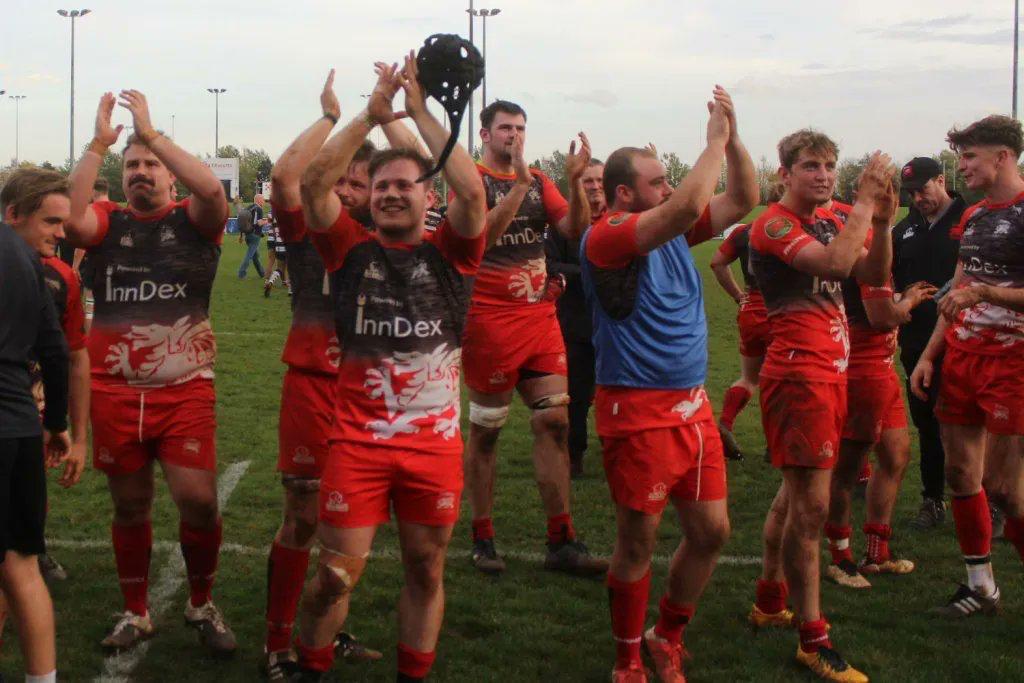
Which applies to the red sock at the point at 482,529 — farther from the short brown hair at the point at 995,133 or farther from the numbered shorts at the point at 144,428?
the short brown hair at the point at 995,133

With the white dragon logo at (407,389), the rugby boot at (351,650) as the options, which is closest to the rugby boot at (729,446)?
the rugby boot at (351,650)

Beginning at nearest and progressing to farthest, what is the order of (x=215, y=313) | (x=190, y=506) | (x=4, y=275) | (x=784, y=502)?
(x=4, y=275) < (x=190, y=506) < (x=784, y=502) < (x=215, y=313)

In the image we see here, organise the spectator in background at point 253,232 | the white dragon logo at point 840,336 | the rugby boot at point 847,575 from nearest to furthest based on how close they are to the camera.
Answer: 1. the white dragon logo at point 840,336
2. the rugby boot at point 847,575
3. the spectator in background at point 253,232

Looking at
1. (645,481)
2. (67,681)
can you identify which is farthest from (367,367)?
(67,681)

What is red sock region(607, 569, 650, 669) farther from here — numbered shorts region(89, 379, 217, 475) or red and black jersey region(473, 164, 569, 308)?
red and black jersey region(473, 164, 569, 308)

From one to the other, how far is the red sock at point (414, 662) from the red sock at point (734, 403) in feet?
17.2

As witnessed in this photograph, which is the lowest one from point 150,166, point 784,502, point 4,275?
point 784,502

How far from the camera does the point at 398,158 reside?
4.21 m

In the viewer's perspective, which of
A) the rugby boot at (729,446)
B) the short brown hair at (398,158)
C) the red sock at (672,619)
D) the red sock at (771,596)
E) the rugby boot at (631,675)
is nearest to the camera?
the short brown hair at (398,158)

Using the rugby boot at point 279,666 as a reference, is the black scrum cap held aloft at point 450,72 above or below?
above

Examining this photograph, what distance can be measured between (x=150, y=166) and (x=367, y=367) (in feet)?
5.52

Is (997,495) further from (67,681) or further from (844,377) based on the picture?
(67,681)

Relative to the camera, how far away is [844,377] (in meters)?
5.27

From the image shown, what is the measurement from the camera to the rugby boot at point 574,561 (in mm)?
6344
